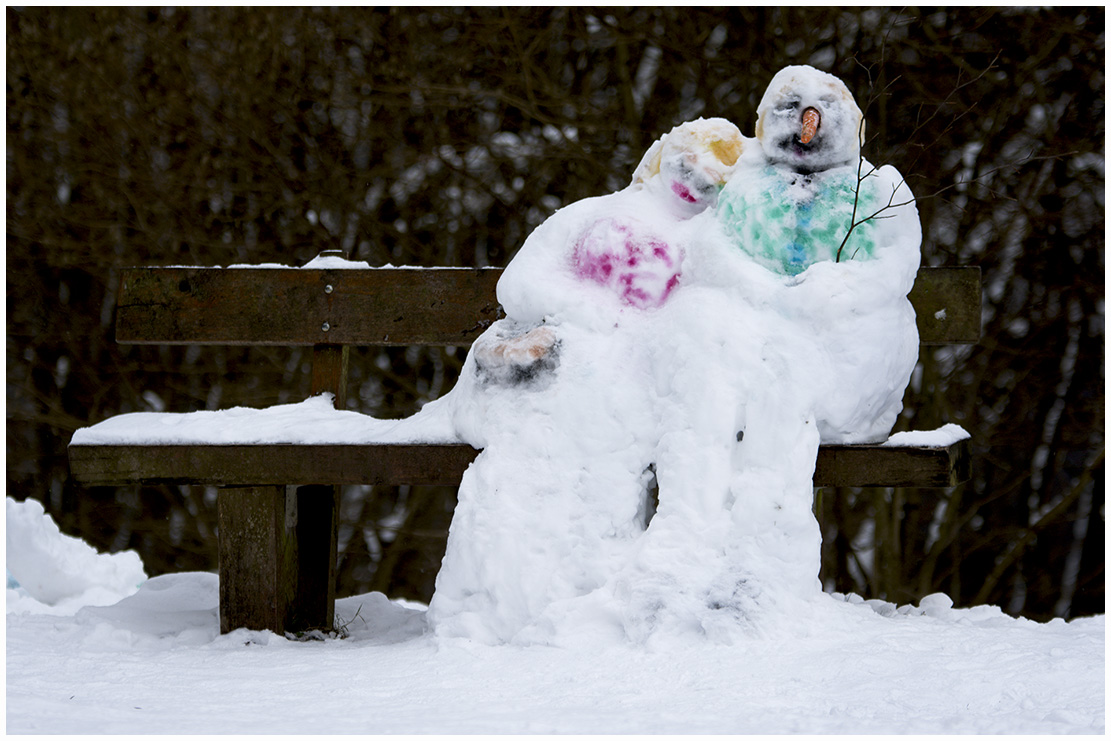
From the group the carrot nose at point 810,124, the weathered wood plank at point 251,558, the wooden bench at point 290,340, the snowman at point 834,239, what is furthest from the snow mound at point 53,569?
the carrot nose at point 810,124

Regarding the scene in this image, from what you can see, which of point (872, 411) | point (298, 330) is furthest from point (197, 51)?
point (872, 411)

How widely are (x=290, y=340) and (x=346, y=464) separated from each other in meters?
0.67

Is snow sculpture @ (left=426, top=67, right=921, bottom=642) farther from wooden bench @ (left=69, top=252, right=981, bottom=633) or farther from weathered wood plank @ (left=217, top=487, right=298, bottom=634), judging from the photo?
weathered wood plank @ (left=217, top=487, right=298, bottom=634)

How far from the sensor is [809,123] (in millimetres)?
2660

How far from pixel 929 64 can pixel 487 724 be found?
448cm

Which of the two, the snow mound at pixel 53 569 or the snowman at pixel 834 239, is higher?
the snowman at pixel 834 239

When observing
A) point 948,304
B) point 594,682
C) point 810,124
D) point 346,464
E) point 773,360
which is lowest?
point 594,682

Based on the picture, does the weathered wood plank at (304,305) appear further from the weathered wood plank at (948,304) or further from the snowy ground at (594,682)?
the weathered wood plank at (948,304)

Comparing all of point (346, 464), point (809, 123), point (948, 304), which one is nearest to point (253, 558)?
point (346, 464)

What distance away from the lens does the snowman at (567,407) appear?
7.97ft

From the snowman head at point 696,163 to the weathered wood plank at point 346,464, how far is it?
68 cm

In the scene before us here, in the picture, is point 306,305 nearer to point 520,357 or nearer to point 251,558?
point 251,558

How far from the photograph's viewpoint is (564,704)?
200 centimetres

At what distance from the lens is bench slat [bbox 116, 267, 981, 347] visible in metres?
3.24
